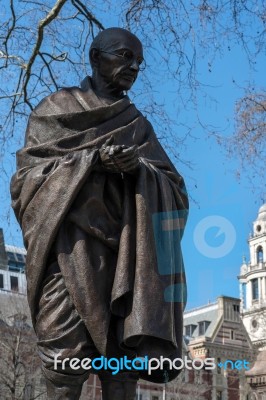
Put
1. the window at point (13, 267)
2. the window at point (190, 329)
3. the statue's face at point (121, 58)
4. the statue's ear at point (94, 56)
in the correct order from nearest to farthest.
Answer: the statue's face at point (121, 58) → the statue's ear at point (94, 56) → the window at point (190, 329) → the window at point (13, 267)

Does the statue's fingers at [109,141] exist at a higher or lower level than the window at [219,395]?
lower

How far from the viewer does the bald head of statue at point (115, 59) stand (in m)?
3.85

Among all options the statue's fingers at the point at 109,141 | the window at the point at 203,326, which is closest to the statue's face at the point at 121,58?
the statue's fingers at the point at 109,141

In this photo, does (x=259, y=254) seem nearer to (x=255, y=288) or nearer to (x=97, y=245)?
(x=255, y=288)

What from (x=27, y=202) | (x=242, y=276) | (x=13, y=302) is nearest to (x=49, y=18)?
(x=27, y=202)

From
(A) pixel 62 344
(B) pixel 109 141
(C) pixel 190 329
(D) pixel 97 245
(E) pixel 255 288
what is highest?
(E) pixel 255 288

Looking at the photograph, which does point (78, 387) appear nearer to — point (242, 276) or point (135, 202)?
point (135, 202)

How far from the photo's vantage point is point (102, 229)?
11.4 ft

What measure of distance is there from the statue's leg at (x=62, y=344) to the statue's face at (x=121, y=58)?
127cm

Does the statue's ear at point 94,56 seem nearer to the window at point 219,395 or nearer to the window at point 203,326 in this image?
the window at point 219,395

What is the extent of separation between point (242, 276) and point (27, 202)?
8628 cm

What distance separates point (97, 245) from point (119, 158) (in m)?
0.47
